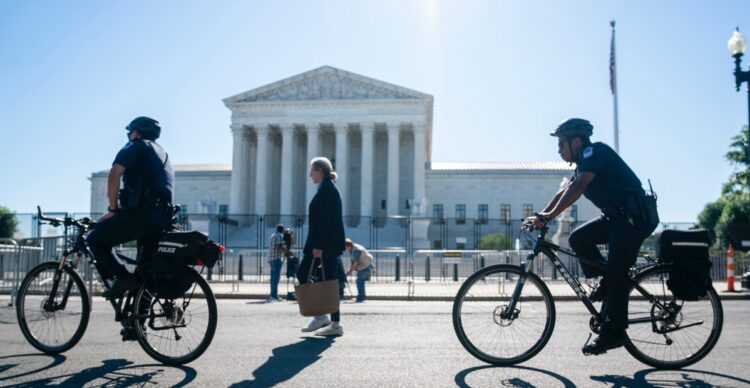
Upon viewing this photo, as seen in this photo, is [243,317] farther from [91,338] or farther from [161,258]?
[161,258]

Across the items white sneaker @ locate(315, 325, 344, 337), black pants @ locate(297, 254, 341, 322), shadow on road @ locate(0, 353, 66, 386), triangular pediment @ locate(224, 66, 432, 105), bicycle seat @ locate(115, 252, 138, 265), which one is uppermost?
triangular pediment @ locate(224, 66, 432, 105)

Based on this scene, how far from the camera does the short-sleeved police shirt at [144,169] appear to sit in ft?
18.0

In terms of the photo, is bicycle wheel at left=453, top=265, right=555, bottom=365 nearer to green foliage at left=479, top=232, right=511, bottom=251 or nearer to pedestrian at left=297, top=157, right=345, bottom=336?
pedestrian at left=297, top=157, right=345, bottom=336

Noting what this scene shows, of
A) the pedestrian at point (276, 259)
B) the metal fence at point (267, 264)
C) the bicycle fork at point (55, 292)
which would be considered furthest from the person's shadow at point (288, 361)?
the pedestrian at point (276, 259)

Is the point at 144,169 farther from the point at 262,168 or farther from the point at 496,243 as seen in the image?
the point at 262,168

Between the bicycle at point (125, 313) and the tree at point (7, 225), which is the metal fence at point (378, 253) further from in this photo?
the tree at point (7, 225)

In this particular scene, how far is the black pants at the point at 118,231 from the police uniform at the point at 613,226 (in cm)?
347

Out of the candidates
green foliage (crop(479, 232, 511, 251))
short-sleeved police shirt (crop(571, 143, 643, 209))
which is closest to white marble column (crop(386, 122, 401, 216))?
green foliage (crop(479, 232, 511, 251))

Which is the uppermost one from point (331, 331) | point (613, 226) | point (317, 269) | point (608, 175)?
point (608, 175)

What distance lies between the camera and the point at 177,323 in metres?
5.35

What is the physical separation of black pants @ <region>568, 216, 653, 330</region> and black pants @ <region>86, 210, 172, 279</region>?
3.56 meters

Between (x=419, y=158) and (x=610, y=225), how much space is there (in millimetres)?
58103

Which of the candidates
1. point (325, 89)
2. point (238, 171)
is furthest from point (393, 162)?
point (238, 171)

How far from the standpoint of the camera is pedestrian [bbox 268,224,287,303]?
15.2 meters
